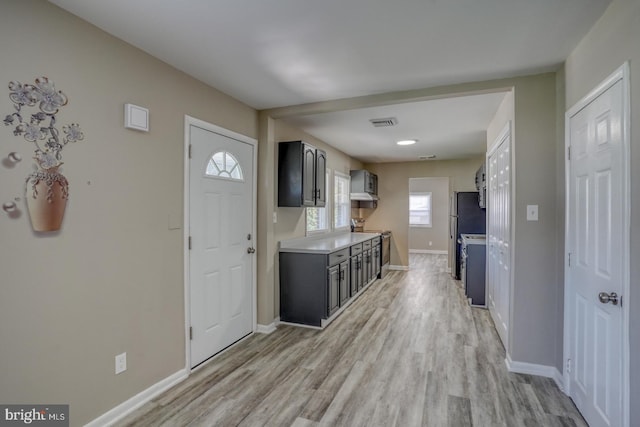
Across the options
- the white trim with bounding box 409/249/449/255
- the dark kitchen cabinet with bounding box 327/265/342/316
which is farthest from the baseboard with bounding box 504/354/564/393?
the white trim with bounding box 409/249/449/255

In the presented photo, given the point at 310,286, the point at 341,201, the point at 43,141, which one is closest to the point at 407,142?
the point at 341,201

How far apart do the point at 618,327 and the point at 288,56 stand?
8.42ft

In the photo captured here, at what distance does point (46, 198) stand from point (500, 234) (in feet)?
12.4

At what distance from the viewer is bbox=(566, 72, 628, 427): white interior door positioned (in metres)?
1.64

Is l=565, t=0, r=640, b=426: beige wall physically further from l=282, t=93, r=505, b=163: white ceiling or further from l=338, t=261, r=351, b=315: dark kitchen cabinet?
l=338, t=261, r=351, b=315: dark kitchen cabinet

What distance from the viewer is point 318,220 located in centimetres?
521

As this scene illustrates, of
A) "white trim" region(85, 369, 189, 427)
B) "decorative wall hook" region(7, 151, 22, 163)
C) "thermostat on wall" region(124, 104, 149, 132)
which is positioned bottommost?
"white trim" region(85, 369, 189, 427)

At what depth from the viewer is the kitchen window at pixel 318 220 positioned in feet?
16.0

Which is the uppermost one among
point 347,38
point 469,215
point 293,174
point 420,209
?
point 347,38

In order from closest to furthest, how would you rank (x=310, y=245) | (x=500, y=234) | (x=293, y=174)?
(x=500, y=234) < (x=293, y=174) < (x=310, y=245)

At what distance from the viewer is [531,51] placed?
87.9 inches

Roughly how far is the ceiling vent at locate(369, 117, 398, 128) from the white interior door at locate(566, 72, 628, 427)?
189cm

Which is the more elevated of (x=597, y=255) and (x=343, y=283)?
(x=597, y=255)

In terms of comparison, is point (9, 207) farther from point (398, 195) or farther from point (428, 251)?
point (428, 251)
